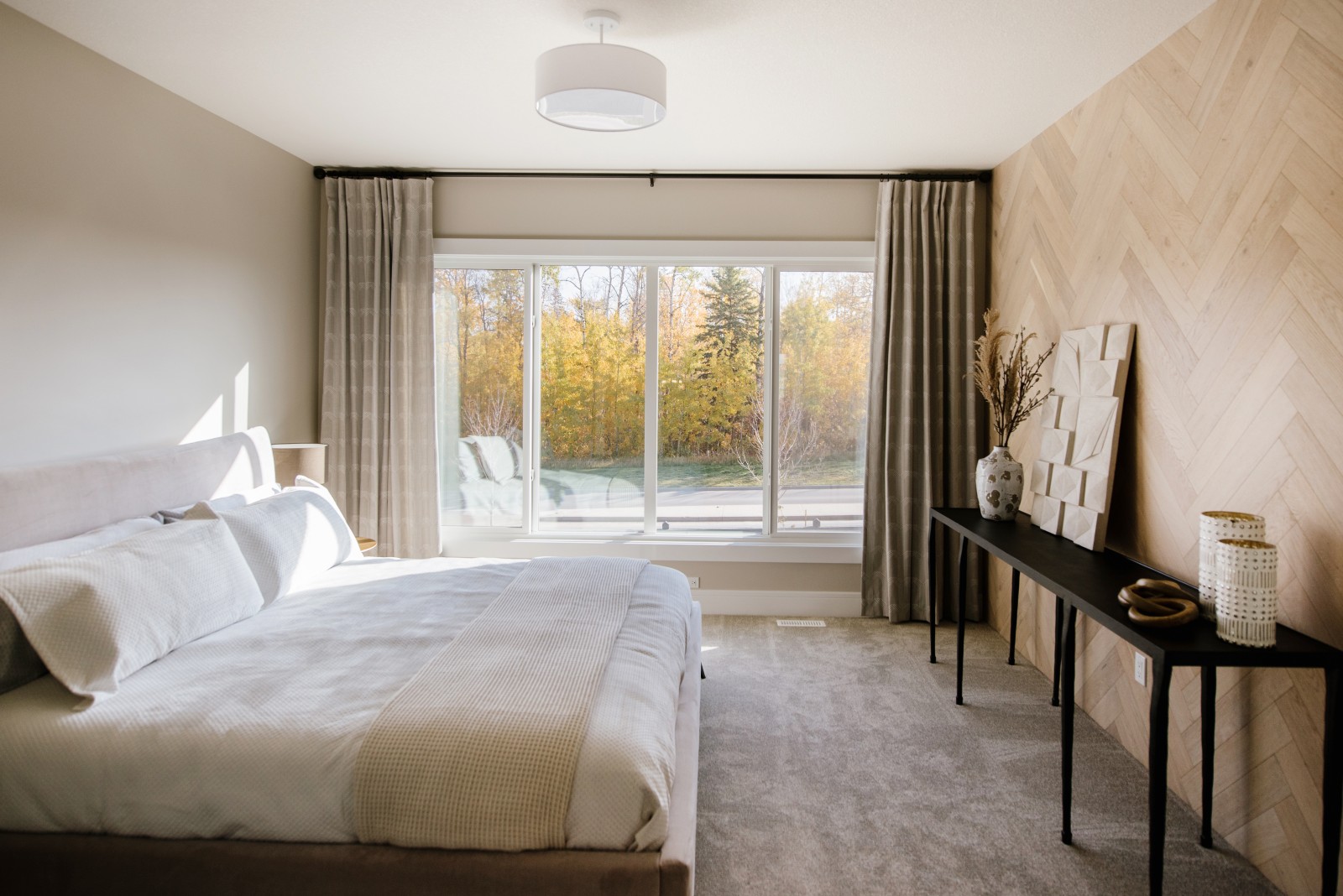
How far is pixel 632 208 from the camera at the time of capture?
461cm

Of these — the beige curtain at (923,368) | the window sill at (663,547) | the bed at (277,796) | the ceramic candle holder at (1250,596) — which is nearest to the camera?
the bed at (277,796)

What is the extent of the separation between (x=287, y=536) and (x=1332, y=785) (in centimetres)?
314

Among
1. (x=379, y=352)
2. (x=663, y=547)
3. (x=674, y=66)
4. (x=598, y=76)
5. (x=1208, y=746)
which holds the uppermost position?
(x=674, y=66)

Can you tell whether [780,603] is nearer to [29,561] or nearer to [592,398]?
[592,398]

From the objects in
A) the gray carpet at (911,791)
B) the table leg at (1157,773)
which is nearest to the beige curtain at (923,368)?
the gray carpet at (911,791)

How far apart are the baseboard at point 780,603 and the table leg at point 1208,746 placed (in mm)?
2339

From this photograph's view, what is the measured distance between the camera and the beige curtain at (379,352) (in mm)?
4566

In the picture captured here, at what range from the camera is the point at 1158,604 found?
80.7 inches

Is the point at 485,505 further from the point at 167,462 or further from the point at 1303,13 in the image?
the point at 1303,13

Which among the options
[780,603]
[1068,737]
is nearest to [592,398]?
[780,603]

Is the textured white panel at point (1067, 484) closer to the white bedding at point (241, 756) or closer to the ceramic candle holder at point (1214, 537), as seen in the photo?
the ceramic candle holder at point (1214, 537)

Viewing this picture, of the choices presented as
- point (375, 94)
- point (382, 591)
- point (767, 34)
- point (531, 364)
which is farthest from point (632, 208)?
point (382, 591)

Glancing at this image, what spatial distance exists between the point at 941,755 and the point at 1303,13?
8.27 feet

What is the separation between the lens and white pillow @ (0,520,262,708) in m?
1.95
